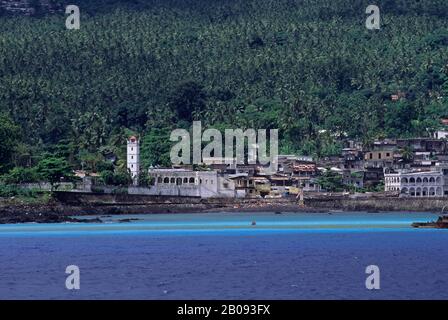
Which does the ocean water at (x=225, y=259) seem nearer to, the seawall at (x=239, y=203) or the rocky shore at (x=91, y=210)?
the rocky shore at (x=91, y=210)

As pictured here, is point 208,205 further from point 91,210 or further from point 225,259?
point 225,259

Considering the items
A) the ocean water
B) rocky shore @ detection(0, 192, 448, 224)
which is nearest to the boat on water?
the ocean water

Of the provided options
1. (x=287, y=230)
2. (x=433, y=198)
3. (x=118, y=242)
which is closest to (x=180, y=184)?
(x=433, y=198)

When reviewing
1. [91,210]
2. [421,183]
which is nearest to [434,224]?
[91,210]

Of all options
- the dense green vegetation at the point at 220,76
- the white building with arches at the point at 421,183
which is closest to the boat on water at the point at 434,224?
the white building with arches at the point at 421,183

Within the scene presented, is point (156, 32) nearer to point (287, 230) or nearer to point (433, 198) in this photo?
point (433, 198)
